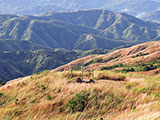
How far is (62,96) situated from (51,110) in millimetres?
1321

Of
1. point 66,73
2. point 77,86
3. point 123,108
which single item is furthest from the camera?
point 66,73

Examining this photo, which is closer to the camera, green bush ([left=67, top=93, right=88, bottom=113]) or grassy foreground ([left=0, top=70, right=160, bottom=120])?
grassy foreground ([left=0, top=70, right=160, bottom=120])

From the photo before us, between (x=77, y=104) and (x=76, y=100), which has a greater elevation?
(x=76, y=100)

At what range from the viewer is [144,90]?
1165 cm

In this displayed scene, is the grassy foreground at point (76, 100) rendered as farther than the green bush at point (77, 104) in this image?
No

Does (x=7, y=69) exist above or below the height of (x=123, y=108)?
below

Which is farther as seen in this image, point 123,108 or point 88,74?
point 88,74

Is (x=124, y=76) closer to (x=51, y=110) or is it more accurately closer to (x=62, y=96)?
(x=62, y=96)

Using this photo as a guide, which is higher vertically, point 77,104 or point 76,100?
point 76,100

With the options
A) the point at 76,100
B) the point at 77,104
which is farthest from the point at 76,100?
the point at 77,104

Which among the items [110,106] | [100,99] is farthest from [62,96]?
[110,106]

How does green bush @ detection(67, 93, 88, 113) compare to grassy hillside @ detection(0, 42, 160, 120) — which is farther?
green bush @ detection(67, 93, 88, 113)

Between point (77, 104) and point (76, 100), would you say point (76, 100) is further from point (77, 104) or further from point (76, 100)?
point (77, 104)

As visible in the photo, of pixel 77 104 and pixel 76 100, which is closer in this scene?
pixel 77 104
